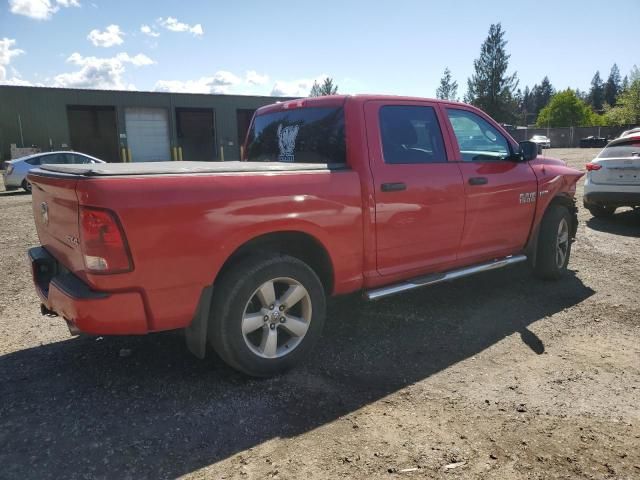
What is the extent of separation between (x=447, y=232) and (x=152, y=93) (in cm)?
2974

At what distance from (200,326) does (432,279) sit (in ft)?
6.61

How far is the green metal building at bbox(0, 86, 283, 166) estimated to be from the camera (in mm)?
28766

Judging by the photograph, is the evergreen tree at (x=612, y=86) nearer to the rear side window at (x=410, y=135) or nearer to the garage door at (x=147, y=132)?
the garage door at (x=147, y=132)

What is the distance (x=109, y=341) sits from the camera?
4.05m

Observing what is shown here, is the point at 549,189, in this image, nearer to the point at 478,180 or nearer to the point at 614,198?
the point at 478,180

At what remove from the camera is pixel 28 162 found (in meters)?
16.2

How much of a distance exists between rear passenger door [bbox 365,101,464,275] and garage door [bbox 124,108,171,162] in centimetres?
2919

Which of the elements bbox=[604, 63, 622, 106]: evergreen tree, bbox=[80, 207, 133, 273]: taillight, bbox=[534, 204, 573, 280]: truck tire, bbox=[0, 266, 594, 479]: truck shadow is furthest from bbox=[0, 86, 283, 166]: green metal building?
bbox=[604, 63, 622, 106]: evergreen tree

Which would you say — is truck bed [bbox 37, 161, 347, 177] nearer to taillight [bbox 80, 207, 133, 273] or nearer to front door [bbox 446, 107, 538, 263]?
taillight [bbox 80, 207, 133, 273]

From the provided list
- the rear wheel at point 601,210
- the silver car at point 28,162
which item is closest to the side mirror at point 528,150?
the rear wheel at point 601,210

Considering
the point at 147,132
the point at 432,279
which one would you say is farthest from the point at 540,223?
the point at 147,132

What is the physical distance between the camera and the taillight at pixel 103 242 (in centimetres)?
266

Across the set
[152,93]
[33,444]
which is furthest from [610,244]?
[152,93]

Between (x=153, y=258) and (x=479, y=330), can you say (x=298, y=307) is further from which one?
(x=479, y=330)
